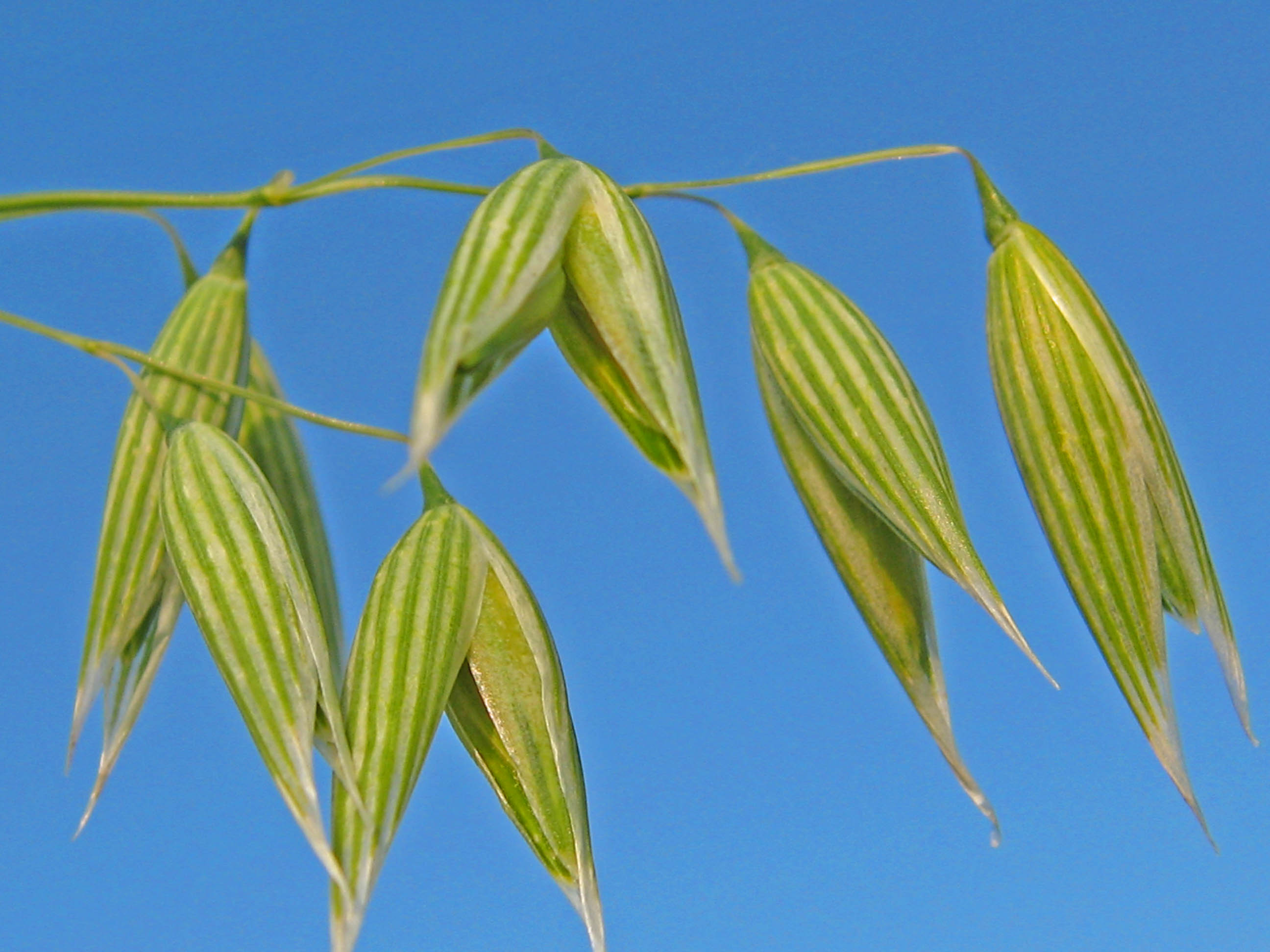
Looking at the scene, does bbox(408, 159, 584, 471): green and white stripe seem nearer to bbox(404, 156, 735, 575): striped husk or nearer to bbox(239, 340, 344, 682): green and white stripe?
bbox(404, 156, 735, 575): striped husk

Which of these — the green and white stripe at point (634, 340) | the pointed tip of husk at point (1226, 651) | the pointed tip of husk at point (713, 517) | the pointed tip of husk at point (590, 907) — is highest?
the green and white stripe at point (634, 340)

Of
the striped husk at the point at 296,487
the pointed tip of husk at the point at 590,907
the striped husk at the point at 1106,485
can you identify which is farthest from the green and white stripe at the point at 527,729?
the striped husk at the point at 1106,485

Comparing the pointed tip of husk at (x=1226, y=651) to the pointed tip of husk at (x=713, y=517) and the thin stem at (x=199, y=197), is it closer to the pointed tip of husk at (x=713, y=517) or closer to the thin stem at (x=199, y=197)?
the pointed tip of husk at (x=713, y=517)

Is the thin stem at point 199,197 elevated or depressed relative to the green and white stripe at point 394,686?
elevated

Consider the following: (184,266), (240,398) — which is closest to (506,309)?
(240,398)

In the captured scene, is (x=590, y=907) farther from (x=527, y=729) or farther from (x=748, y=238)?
(x=748, y=238)

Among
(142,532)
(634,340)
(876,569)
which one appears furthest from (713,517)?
(142,532)

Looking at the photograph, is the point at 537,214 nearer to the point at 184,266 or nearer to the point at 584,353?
the point at 584,353

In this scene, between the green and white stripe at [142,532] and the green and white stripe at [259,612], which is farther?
the green and white stripe at [142,532]

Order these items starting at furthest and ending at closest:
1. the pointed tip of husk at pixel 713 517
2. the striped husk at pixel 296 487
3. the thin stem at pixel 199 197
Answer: the striped husk at pixel 296 487
the thin stem at pixel 199 197
the pointed tip of husk at pixel 713 517
